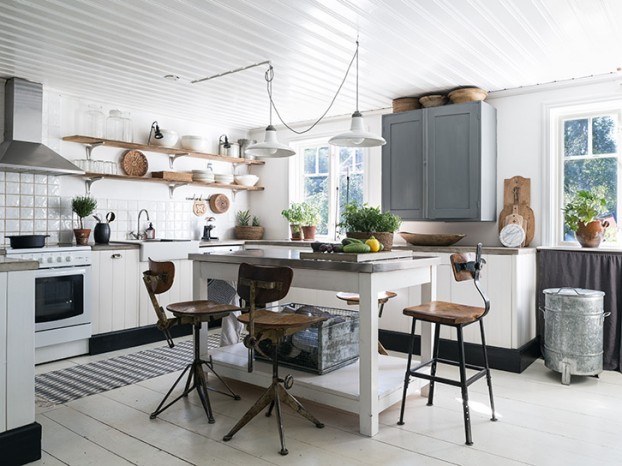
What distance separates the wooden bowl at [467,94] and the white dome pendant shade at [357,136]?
1626 mm

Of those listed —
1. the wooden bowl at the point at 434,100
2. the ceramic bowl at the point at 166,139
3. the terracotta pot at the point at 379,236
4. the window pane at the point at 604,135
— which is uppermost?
the wooden bowl at the point at 434,100

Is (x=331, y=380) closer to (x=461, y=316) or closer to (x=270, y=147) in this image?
(x=461, y=316)

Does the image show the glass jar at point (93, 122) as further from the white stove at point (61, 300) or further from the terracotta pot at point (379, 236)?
the terracotta pot at point (379, 236)

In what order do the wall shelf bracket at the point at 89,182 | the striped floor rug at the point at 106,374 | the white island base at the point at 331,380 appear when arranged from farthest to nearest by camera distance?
1. the wall shelf bracket at the point at 89,182
2. the striped floor rug at the point at 106,374
3. the white island base at the point at 331,380

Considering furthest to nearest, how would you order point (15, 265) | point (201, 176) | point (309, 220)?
point (309, 220), point (201, 176), point (15, 265)

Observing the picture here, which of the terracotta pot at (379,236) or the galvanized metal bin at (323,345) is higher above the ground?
the terracotta pot at (379,236)

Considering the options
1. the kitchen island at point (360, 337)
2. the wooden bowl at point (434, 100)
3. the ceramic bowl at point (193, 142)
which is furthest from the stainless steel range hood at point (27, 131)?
the wooden bowl at point (434, 100)

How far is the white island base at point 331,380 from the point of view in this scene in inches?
117

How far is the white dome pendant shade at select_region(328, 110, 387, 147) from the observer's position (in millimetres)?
3371

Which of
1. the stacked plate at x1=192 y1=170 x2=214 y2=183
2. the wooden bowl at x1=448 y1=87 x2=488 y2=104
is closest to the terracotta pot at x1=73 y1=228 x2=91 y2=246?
the stacked plate at x1=192 y1=170 x2=214 y2=183

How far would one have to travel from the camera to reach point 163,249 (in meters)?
5.23

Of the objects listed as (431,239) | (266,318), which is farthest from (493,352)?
(266,318)

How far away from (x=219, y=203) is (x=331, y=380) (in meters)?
4.10

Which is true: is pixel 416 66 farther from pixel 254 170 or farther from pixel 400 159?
pixel 254 170
